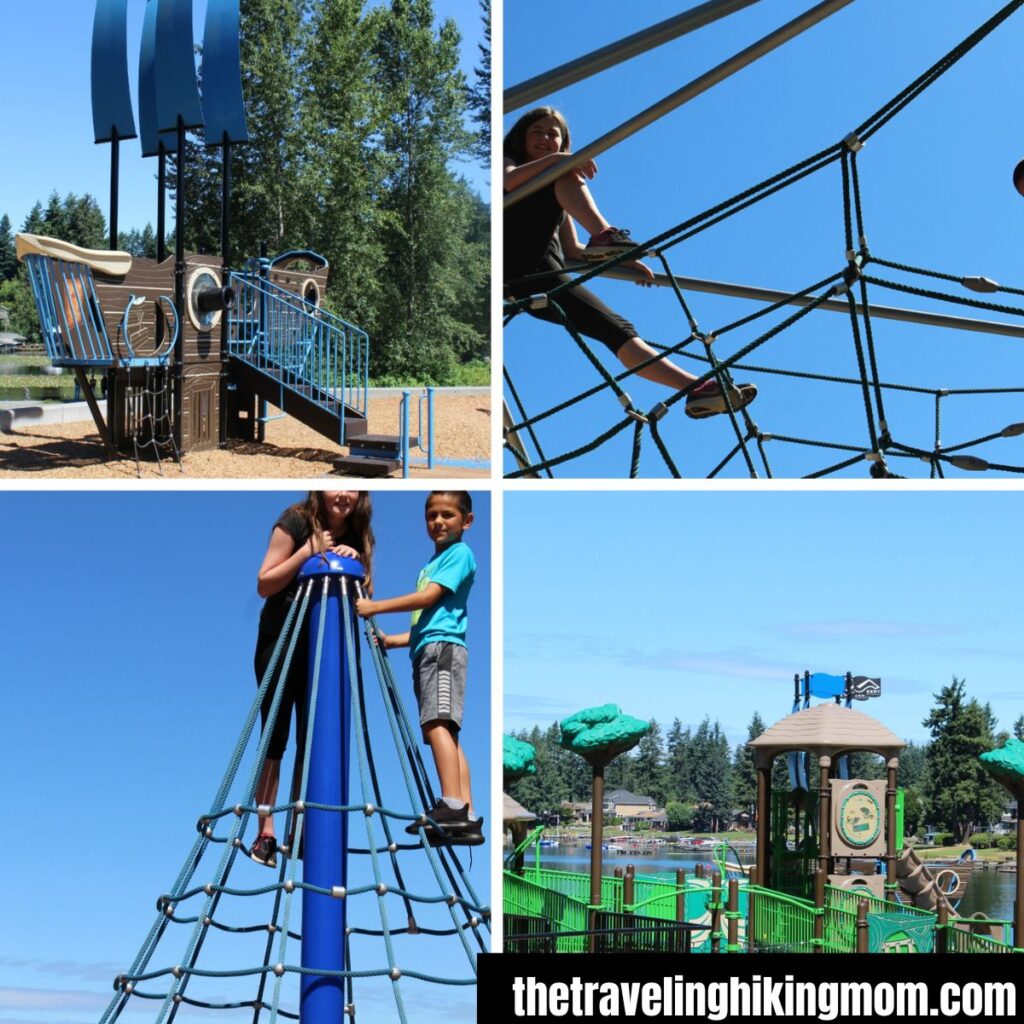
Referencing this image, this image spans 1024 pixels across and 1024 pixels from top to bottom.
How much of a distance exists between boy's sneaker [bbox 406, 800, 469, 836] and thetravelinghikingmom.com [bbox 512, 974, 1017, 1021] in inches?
20.2

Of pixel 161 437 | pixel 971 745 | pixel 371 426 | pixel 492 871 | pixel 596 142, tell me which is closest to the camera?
pixel 596 142

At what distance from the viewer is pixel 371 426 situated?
320 inches

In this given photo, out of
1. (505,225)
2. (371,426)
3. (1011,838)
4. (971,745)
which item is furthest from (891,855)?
(1011,838)

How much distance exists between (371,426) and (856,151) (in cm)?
408

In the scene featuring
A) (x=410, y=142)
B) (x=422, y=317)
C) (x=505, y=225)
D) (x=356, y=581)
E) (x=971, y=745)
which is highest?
(x=410, y=142)

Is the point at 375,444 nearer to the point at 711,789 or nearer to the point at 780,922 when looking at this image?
the point at 780,922

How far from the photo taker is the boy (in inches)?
157

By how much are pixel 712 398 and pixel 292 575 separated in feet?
5.24

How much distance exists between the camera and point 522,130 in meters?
4.62

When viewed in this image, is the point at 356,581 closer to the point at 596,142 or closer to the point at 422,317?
the point at 596,142

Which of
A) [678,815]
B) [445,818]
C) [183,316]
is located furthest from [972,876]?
[445,818]

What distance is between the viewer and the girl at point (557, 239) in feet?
15.0

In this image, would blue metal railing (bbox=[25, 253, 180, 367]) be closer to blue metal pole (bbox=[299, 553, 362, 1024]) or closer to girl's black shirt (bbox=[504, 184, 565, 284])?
girl's black shirt (bbox=[504, 184, 565, 284])

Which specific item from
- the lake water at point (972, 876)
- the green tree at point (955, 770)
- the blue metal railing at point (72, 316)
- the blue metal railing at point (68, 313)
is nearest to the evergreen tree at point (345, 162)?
the blue metal railing at point (72, 316)
